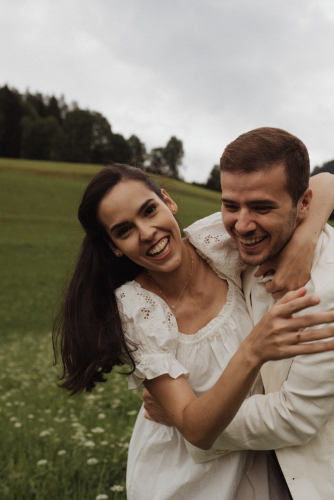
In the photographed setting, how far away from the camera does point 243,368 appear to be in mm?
1587

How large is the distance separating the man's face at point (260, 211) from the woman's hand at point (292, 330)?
59 centimetres

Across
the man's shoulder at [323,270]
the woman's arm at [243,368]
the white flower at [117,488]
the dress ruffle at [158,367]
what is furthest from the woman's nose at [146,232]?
the white flower at [117,488]

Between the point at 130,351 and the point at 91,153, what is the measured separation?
6367cm

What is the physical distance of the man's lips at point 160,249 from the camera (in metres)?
Answer: 2.34

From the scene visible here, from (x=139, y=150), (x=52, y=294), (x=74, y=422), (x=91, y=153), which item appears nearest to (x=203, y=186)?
(x=139, y=150)

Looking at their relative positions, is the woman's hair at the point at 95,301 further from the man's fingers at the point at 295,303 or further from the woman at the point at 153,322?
the man's fingers at the point at 295,303

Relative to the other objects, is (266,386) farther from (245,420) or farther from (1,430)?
(1,430)

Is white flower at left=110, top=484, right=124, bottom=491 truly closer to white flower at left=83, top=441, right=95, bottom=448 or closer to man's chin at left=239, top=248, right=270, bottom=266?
white flower at left=83, top=441, right=95, bottom=448

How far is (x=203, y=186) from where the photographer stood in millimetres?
56344

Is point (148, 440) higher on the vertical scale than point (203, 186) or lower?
higher

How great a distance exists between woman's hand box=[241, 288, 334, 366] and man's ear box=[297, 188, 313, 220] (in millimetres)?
756

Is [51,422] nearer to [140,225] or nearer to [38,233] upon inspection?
[140,225]

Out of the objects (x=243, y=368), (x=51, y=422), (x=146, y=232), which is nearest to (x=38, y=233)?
(x=51, y=422)

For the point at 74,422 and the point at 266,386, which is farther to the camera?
the point at 74,422
